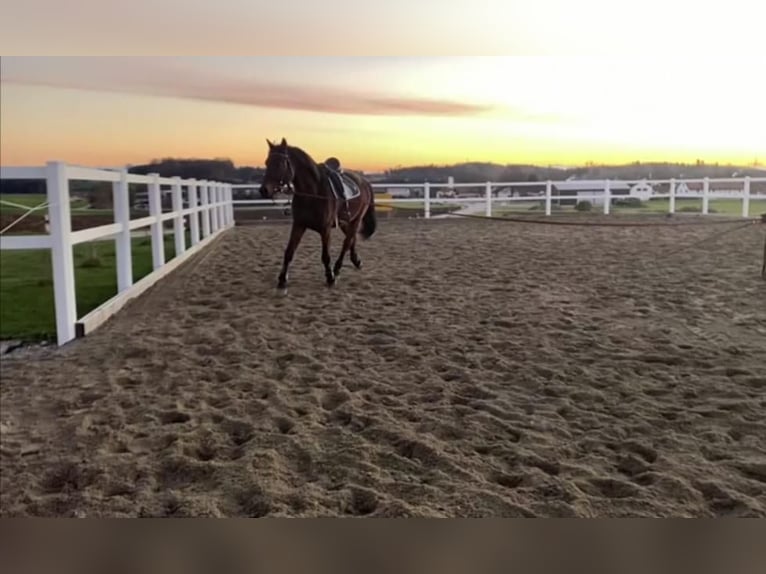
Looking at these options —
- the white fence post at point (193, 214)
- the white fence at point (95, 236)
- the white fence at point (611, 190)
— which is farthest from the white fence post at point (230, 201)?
the white fence at point (611, 190)

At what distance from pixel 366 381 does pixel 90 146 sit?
1351 millimetres

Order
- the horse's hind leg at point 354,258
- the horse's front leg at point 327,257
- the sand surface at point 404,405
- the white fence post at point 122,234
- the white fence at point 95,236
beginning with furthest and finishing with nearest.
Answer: the horse's hind leg at point 354,258
the horse's front leg at point 327,257
the white fence post at point 122,234
the white fence at point 95,236
the sand surface at point 404,405

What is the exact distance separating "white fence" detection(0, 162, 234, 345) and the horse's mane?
92 centimetres

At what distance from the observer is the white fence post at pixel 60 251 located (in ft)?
7.95

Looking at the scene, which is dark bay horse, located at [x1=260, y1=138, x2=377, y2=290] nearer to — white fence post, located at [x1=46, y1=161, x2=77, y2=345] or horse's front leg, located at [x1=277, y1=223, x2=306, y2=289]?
horse's front leg, located at [x1=277, y1=223, x2=306, y2=289]

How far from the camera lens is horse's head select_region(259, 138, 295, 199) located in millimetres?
3150

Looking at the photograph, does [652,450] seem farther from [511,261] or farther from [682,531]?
[511,261]

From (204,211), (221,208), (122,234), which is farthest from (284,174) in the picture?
(221,208)

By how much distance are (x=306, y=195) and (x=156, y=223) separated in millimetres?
1068

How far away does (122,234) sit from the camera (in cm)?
315

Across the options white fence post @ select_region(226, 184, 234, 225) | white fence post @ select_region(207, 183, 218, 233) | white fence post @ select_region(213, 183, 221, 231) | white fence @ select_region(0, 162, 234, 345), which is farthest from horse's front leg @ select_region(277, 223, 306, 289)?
white fence post @ select_region(226, 184, 234, 225)

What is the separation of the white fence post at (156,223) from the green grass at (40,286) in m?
0.46

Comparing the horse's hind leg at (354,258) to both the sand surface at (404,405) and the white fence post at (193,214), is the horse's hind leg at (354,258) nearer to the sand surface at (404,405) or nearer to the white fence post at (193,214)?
the sand surface at (404,405)

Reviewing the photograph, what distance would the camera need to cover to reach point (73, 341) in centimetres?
243
